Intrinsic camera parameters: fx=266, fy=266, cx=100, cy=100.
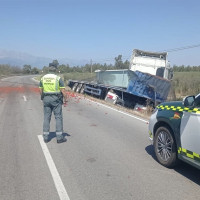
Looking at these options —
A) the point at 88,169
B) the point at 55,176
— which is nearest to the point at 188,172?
the point at 88,169

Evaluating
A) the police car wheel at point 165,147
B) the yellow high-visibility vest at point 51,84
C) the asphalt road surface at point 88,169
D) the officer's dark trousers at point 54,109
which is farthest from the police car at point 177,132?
the yellow high-visibility vest at point 51,84

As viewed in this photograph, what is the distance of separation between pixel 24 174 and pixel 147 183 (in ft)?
7.07

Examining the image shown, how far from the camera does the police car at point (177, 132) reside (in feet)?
13.7

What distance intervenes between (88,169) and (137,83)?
9144 millimetres

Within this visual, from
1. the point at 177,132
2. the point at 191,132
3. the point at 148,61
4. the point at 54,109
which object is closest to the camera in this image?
the point at 191,132

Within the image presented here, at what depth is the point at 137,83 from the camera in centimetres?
1359

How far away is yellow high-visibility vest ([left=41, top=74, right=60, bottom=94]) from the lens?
21.5 ft

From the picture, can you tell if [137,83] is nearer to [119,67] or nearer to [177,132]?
[177,132]

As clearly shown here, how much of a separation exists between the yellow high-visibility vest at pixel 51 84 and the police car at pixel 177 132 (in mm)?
2519

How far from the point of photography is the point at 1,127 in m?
8.61

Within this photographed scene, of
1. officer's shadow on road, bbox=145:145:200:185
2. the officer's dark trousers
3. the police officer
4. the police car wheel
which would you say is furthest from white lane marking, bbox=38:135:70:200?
officer's shadow on road, bbox=145:145:200:185

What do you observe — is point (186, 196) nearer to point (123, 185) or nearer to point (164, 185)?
Result: point (164, 185)

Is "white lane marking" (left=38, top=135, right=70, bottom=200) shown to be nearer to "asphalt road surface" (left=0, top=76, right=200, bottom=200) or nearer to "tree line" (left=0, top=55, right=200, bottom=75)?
"asphalt road surface" (left=0, top=76, right=200, bottom=200)

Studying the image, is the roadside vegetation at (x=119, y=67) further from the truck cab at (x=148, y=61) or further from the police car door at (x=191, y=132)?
the police car door at (x=191, y=132)
